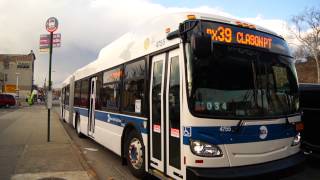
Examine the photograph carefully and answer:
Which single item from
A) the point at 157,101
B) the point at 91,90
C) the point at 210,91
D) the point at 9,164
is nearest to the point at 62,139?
the point at 91,90

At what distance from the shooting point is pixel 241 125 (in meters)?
5.45

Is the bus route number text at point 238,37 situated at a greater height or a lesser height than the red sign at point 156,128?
greater

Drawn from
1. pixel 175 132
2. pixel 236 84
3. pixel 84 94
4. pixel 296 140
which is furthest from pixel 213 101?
pixel 84 94

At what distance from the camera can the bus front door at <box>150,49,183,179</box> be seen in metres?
5.75

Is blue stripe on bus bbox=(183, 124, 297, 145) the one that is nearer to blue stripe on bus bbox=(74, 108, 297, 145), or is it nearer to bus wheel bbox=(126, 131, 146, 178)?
blue stripe on bus bbox=(74, 108, 297, 145)

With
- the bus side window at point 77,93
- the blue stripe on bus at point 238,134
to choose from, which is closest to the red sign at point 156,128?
the blue stripe on bus at point 238,134

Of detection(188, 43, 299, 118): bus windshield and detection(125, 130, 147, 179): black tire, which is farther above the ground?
detection(188, 43, 299, 118): bus windshield

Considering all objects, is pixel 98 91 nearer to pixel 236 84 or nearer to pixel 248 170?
pixel 236 84

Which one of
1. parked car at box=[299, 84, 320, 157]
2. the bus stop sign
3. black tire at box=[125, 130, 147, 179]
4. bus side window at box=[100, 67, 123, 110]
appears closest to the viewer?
black tire at box=[125, 130, 147, 179]

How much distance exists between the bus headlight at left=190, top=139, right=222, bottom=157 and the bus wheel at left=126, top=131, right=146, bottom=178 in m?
2.00

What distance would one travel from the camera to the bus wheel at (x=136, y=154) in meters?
7.15

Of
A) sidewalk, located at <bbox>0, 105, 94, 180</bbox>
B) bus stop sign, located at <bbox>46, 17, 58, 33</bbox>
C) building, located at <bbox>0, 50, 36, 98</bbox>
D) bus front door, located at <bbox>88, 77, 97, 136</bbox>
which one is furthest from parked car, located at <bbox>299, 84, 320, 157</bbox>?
building, located at <bbox>0, 50, 36, 98</bbox>

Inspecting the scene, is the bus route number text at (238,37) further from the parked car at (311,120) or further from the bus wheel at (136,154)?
the parked car at (311,120)

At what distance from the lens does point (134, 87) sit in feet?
25.3
